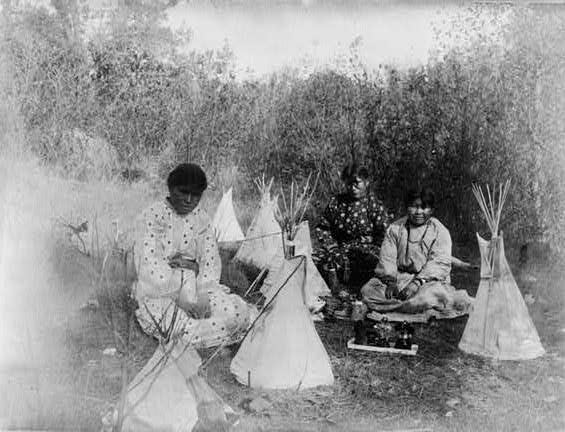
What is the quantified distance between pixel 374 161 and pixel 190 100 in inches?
43.0

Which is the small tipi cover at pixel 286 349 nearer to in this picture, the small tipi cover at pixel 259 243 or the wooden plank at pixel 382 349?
the wooden plank at pixel 382 349

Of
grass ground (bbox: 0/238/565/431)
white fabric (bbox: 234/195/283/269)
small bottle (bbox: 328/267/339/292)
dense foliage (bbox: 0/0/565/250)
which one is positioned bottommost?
grass ground (bbox: 0/238/565/431)

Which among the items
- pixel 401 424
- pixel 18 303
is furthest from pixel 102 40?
pixel 401 424

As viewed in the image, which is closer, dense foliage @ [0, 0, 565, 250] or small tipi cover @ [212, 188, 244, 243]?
dense foliage @ [0, 0, 565, 250]

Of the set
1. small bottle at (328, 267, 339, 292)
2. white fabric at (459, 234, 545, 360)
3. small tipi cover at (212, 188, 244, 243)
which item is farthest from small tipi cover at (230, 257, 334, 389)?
small bottle at (328, 267, 339, 292)

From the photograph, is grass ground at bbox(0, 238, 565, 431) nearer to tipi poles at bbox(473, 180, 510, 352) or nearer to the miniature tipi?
the miniature tipi

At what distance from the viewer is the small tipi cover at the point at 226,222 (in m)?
4.05

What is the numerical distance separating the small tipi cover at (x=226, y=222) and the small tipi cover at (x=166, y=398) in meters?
0.96

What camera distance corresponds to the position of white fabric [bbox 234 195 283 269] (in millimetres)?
4438

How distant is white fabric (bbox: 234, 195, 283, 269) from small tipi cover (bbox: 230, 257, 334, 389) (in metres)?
0.73

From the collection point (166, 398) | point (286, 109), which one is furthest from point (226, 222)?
point (166, 398)

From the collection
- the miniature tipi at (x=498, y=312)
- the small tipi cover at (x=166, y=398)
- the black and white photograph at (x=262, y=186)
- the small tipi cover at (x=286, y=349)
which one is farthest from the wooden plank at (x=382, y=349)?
the small tipi cover at (x=166, y=398)

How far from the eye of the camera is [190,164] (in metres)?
3.78

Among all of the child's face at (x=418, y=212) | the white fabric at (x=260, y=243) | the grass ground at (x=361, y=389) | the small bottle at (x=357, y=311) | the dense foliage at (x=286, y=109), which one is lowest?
the grass ground at (x=361, y=389)
